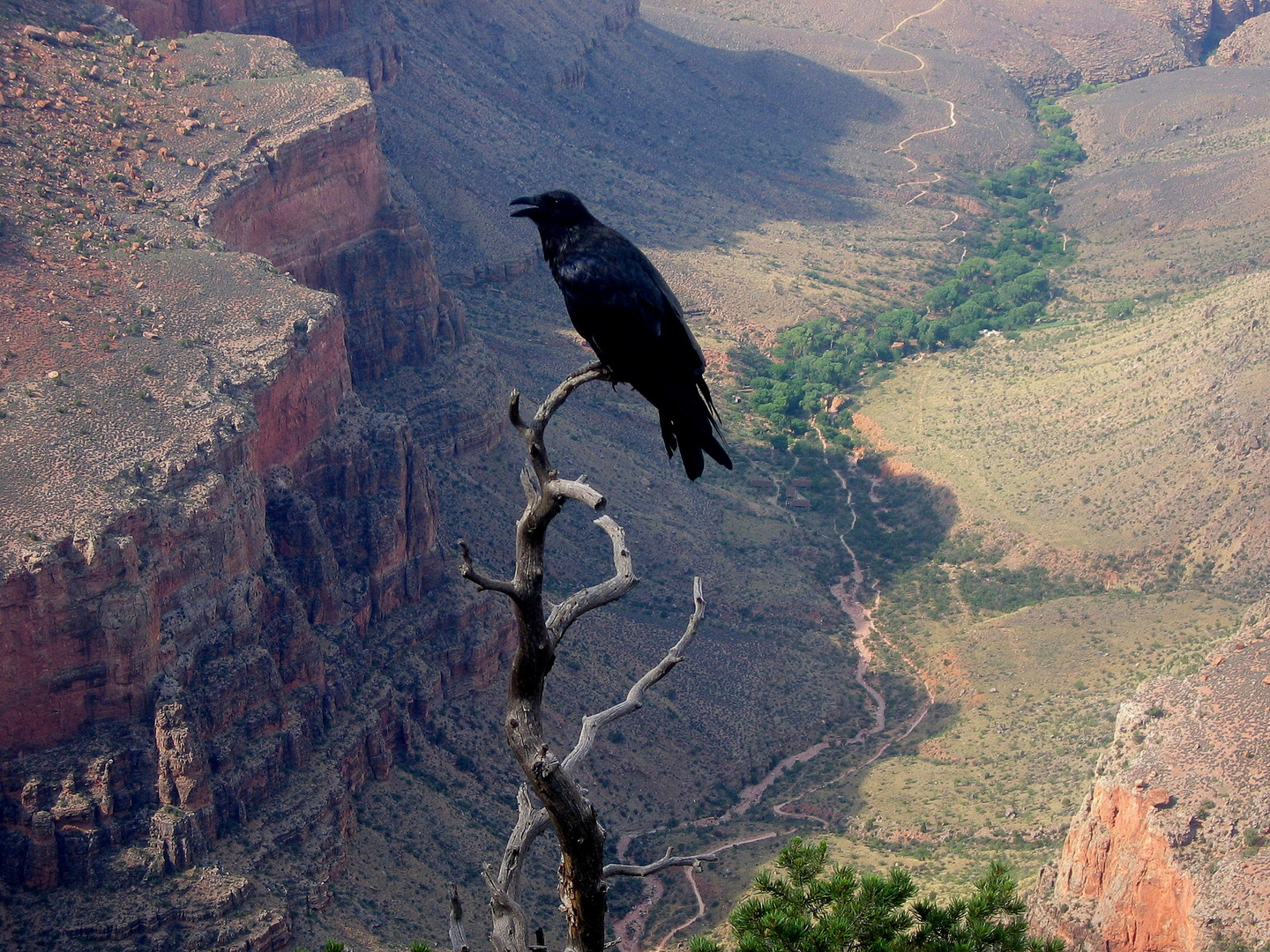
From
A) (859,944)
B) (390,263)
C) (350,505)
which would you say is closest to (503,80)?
(390,263)

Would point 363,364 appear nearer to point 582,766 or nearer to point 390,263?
point 390,263

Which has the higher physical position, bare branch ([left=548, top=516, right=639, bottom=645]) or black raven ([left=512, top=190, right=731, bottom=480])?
black raven ([left=512, top=190, right=731, bottom=480])

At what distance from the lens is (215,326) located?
48125 millimetres

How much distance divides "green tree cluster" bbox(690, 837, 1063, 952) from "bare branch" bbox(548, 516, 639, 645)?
5.91 m

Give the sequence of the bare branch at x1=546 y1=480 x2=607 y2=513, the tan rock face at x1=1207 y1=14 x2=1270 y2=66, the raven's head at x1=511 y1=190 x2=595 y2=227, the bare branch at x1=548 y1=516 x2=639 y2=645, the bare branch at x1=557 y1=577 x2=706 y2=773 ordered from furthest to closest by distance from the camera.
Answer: the tan rock face at x1=1207 y1=14 x2=1270 y2=66, the raven's head at x1=511 y1=190 x2=595 y2=227, the bare branch at x1=557 y1=577 x2=706 y2=773, the bare branch at x1=548 y1=516 x2=639 y2=645, the bare branch at x1=546 y1=480 x2=607 y2=513

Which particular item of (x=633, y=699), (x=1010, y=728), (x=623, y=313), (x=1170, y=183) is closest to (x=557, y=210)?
(x=623, y=313)

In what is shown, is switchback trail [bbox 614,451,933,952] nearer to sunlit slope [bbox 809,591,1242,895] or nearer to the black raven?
sunlit slope [bbox 809,591,1242,895]

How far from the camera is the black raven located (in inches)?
711

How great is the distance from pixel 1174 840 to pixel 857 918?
2020 centimetres

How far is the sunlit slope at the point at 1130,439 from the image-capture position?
2704 inches

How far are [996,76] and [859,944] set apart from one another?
151762 millimetres

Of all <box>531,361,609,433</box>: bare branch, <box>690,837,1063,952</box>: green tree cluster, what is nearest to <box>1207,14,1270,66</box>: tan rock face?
<box>690,837,1063,952</box>: green tree cluster

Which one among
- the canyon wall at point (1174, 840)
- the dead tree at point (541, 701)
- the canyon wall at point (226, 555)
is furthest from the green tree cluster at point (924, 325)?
the dead tree at point (541, 701)

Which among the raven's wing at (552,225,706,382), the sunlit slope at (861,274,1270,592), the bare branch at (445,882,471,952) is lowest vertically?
the sunlit slope at (861,274,1270,592)
